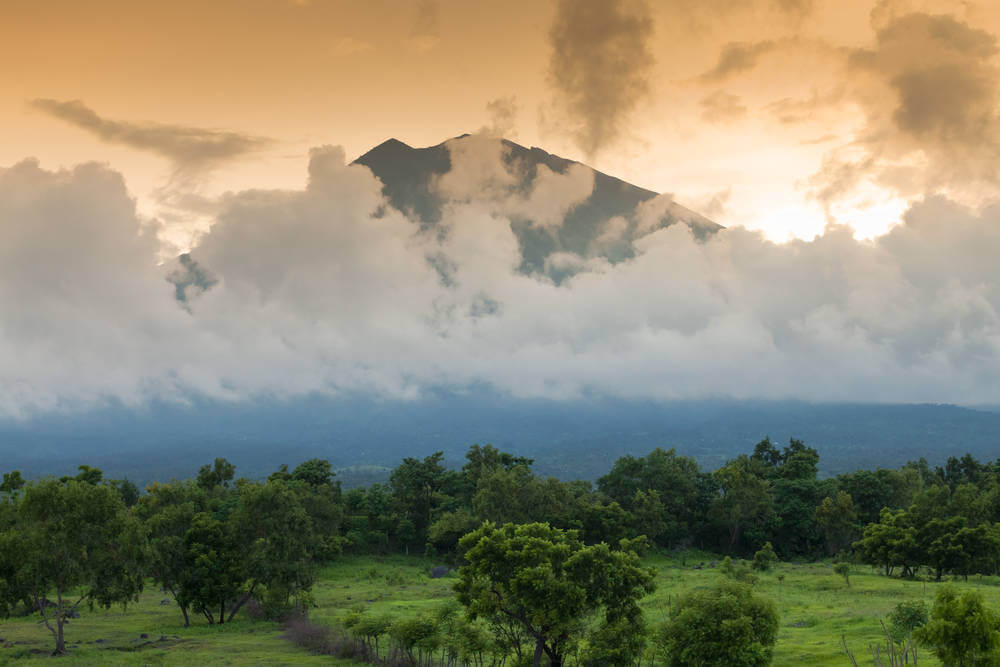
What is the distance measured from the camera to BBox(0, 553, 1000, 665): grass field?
40.7 m

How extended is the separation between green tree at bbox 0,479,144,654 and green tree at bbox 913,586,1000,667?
144 feet

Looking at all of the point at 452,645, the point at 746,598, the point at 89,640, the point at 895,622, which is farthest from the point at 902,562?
the point at 89,640

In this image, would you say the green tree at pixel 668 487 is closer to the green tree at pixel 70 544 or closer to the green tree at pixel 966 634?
the green tree at pixel 70 544

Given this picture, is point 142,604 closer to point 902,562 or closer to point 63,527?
point 63,527

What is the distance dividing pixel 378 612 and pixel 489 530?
24.6 meters

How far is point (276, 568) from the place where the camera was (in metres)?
53.4

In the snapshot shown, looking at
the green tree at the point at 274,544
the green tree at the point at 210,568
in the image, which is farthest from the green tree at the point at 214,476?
the green tree at the point at 274,544

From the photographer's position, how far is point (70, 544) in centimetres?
4197

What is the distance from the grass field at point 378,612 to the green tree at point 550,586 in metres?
3.91

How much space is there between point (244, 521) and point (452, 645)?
26.3 metres

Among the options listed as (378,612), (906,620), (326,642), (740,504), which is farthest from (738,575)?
(326,642)

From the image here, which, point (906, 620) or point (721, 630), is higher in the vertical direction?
point (721, 630)

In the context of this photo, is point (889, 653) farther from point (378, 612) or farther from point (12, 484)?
point (12, 484)

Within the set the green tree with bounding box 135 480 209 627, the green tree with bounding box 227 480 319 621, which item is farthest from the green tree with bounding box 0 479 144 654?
the green tree with bounding box 227 480 319 621
